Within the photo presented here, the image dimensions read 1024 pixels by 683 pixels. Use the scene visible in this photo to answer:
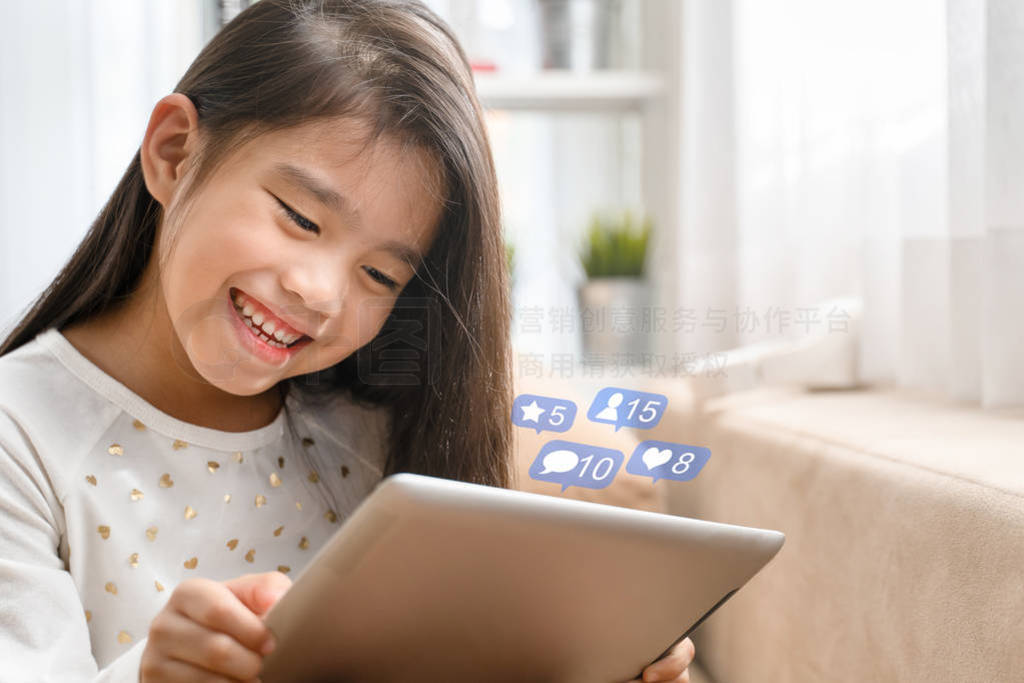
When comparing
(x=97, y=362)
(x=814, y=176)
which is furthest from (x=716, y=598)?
(x=814, y=176)

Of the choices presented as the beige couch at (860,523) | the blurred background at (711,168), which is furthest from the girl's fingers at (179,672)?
the blurred background at (711,168)

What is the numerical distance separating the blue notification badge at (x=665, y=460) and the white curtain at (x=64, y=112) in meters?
1.13

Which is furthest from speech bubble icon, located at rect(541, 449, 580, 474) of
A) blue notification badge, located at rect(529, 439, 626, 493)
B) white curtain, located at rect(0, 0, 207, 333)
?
white curtain, located at rect(0, 0, 207, 333)

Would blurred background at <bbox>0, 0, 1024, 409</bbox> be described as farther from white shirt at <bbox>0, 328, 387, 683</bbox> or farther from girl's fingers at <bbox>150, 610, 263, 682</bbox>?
girl's fingers at <bbox>150, 610, 263, 682</bbox>

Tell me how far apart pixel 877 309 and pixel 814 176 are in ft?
0.73

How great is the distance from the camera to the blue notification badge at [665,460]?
53cm

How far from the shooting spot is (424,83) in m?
0.67

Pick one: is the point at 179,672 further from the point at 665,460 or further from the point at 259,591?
the point at 665,460

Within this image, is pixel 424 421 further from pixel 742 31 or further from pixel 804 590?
pixel 742 31

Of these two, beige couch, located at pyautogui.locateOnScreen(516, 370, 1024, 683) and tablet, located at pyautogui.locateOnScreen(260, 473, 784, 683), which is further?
beige couch, located at pyautogui.locateOnScreen(516, 370, 1024, 683)

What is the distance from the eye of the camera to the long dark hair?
662mm

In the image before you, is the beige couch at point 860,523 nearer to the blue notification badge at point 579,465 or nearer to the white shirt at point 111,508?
the blue notification badge at point 579,465

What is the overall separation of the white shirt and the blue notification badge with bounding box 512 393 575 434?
0.84 feet

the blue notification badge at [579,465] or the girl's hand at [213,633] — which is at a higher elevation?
the blue notification badge at [579,465]
